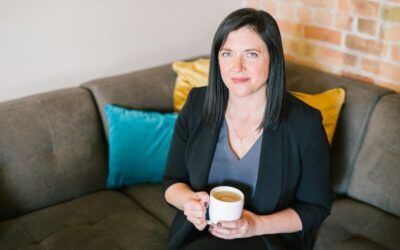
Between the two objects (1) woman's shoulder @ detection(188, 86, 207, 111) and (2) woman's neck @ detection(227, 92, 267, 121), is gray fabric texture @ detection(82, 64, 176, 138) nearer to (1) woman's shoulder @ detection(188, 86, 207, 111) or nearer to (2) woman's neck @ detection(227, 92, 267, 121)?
(1) woman's shoulder @ detection(188, 86, 207, 111)

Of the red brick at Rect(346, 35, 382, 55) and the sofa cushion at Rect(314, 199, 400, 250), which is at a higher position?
the red brick at Rect(346, 35, 382, 55)

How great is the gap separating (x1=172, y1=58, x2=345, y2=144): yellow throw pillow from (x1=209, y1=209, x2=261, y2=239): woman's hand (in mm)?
687

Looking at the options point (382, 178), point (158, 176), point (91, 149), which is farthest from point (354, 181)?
point (91, 149)

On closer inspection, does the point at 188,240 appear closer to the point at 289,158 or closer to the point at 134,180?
the point at 289,158

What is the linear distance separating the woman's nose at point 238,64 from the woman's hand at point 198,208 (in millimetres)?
408

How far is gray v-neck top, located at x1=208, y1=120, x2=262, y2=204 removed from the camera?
160 centimetres

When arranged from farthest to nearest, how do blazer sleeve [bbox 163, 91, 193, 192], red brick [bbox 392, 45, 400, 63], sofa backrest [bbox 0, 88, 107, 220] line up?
red brick [bbox 392, 45, 400, 63], sofa backrest [bbox 0, 88, 107, 220], blazer sleeve [bbox 163, 91, 193, 192]

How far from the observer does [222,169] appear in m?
1.63

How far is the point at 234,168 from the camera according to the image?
5.30 feet

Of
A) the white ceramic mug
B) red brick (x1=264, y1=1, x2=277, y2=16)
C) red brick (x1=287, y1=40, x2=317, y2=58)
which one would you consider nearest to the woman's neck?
the white ceramic mug

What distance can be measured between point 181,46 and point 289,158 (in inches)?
51.4

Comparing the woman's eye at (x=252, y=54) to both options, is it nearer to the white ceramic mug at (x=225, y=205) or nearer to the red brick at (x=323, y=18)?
the white ceramic mug at (x=225, y=205)

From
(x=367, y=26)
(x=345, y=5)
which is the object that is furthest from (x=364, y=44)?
(x=345, y=5)

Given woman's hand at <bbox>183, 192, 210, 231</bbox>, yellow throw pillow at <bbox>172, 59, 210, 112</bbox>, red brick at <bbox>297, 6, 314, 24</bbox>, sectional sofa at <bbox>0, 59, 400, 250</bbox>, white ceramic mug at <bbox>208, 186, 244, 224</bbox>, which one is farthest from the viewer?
red brick at <bbox>297, 6, 314, 24</bbox>
